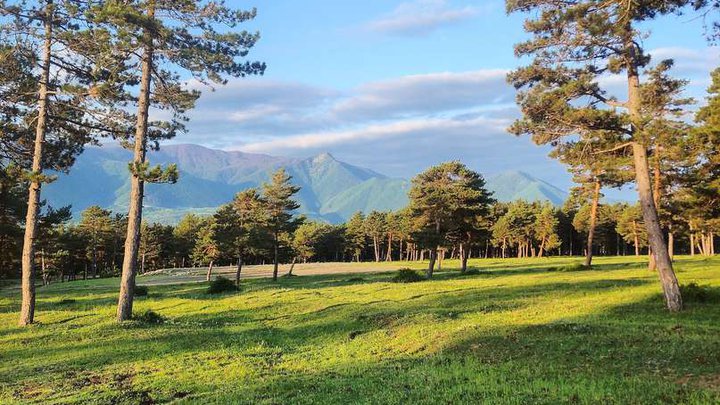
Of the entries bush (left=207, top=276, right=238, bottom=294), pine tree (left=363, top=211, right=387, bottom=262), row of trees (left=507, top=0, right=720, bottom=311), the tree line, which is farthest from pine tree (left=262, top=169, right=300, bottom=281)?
pine tree (left=363, top=211, right=387, bottom=262)

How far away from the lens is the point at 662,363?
10070mm

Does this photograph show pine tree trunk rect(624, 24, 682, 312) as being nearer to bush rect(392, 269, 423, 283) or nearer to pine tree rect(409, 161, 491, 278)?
A: bush rect(392, 269, 423, 283)

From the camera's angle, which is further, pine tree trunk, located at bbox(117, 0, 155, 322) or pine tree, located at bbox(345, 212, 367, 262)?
pine tree, located at bbox(345, 212, 367, 262)

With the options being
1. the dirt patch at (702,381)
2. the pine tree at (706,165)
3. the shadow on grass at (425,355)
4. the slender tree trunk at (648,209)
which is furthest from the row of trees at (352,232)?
the dirt patch at (702,381)

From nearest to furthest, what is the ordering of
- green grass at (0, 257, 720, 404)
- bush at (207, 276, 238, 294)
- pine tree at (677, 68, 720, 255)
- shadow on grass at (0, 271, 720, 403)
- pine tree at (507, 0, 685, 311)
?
shadow on grass at (0, 271, 720, 403) → green grass at (0, 257, 720, 404) → pine tree at (507, 0, 685, 311) → pine tree at (677, 68, 720, 255) → bush at (207, 276, 238, 294)

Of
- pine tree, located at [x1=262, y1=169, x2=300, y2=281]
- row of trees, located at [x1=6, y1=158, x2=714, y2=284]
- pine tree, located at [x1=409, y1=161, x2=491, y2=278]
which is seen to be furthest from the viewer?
pine tree, located at [x1=262, y1=169, x2=300, y2=281]

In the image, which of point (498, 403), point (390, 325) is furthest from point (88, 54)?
point (498, 403)

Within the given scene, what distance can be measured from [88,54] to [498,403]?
23908 millimetres

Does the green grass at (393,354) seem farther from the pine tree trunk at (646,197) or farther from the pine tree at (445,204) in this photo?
the pine tree at (445,204)

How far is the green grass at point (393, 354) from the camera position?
9.19m

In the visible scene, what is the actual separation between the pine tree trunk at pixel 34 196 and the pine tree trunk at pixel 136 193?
421cm

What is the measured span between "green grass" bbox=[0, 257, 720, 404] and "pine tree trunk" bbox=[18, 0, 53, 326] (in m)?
1.24

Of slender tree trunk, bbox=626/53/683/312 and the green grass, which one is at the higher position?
slender tree trunk, bbox=626/53/683/312

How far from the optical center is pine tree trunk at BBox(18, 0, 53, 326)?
22109 mm
